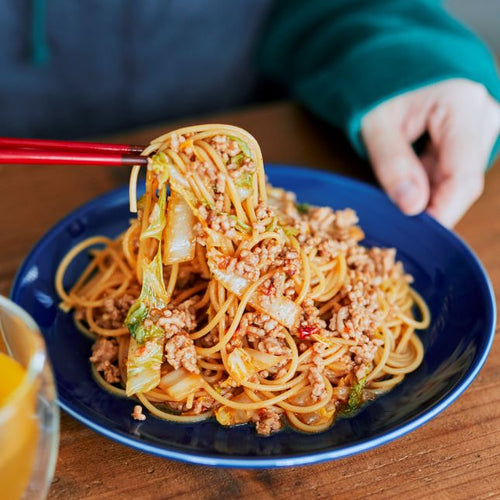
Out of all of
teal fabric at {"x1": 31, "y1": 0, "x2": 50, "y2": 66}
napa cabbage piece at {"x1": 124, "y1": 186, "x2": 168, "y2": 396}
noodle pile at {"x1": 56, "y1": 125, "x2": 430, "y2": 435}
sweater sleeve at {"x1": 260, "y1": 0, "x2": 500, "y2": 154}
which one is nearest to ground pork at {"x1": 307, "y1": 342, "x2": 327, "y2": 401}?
noodle pile at {"x1": 56, "y1": 125, "x2": 430, "y2": 435}

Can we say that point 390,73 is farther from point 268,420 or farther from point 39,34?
point 39,34

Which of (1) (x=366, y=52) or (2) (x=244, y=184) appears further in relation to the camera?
(1) (x=366, y=52)

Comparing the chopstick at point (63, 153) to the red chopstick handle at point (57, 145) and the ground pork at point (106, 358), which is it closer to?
the red chopstick handle at point (57, 145)

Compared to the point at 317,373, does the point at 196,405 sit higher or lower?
lower

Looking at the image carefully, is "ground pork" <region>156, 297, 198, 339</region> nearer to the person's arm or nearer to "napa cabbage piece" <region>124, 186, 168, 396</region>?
"napa cabbage piece" <region>124, 186, 168, 396</region>

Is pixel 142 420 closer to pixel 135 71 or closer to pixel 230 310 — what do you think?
pixel 230 310

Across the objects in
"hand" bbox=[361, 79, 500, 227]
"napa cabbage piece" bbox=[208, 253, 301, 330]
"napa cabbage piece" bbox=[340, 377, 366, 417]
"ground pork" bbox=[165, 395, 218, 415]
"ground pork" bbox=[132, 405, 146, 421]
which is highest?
"hand" bbox=[361, 79, 500, 227]

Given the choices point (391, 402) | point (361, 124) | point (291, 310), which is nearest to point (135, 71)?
point (361, 124)

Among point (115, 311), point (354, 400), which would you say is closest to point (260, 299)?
point (354, 400)
